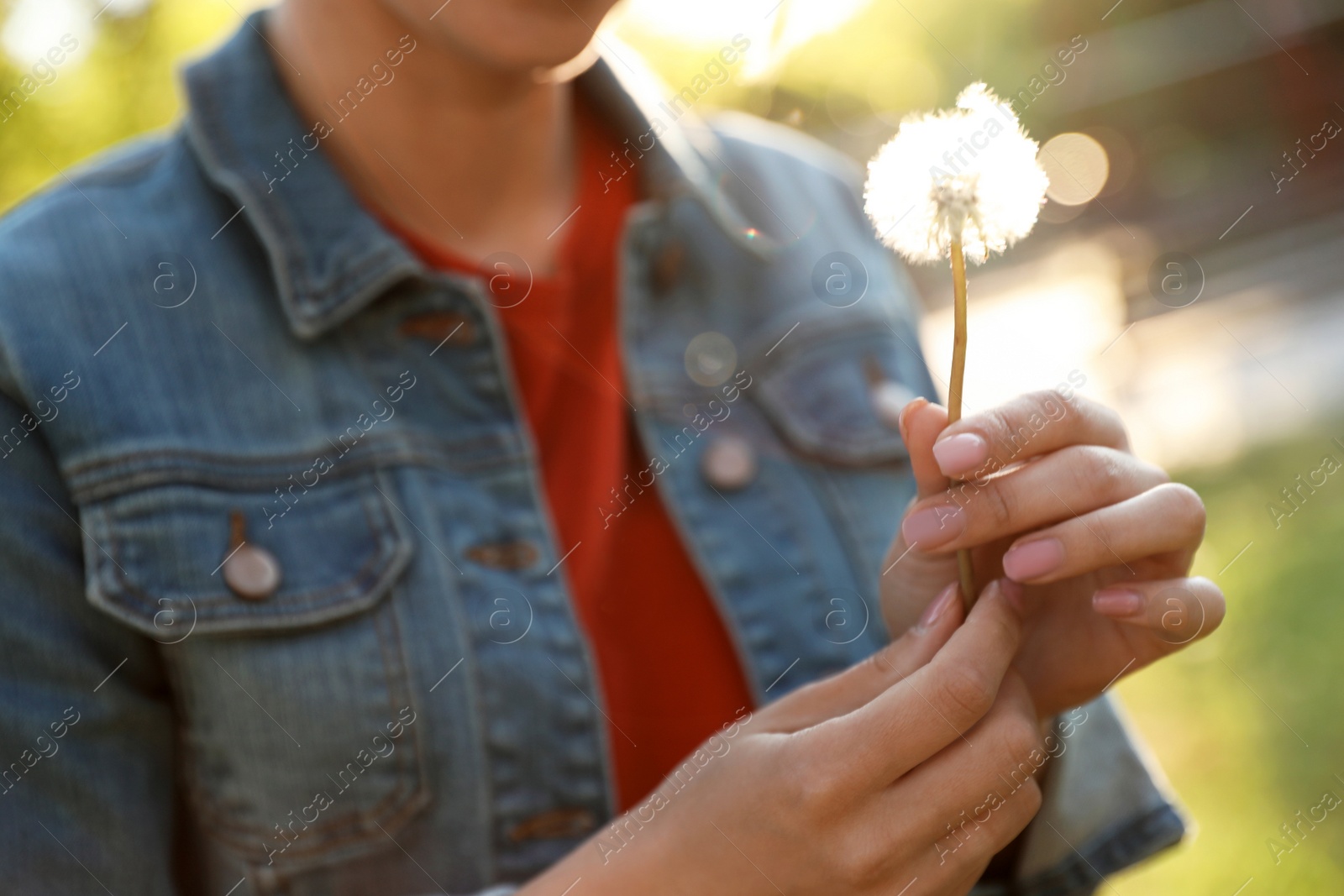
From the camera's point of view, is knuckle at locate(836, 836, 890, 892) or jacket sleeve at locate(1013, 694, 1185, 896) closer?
knuckle at locate(836, 836, 890, 892)

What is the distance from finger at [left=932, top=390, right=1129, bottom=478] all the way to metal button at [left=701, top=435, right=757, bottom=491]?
Result: 19.6 inches

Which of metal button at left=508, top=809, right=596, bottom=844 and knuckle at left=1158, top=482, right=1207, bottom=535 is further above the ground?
metal button at left=508, top=809, right=596, bottom=844

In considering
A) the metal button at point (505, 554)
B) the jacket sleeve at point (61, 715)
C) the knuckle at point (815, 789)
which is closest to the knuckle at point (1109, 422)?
the knuckle at point (815, 789)

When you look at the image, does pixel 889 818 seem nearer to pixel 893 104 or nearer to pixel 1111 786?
pixel 1111 786

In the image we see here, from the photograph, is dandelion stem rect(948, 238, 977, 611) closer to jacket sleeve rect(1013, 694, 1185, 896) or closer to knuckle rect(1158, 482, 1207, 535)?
Result: knuckle rect(1158, 482, 1207, 535)

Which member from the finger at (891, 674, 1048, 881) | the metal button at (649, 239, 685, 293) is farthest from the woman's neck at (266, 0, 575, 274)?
the finger at (891, 674, 1048, 881)

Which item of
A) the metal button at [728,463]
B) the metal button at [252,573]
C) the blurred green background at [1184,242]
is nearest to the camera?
the metal button at [252,573]

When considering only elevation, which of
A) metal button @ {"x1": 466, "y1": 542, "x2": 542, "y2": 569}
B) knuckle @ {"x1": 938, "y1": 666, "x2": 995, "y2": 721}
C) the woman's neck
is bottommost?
knuckle @ {"x1": 938, "y1": 666, "x2": 995, "y2": 721}

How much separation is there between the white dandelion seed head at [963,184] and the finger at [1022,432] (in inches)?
5.1

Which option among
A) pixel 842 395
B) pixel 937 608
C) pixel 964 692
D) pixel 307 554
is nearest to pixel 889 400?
pixel 842 395

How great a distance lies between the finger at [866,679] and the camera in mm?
874

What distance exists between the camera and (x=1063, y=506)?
85 cm

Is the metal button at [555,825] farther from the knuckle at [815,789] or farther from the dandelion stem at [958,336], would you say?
the dandelion stem at [958,336]

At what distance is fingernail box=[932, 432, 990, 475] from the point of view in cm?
80
